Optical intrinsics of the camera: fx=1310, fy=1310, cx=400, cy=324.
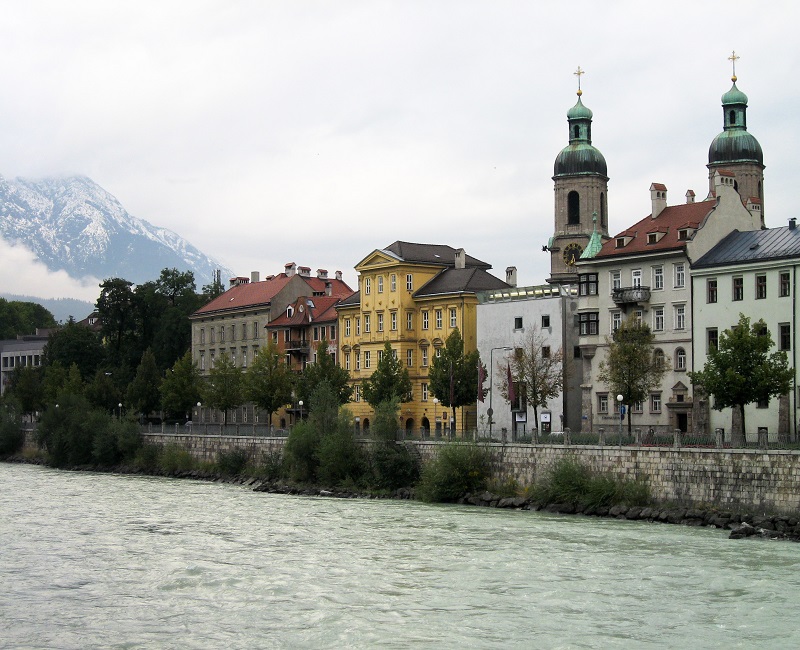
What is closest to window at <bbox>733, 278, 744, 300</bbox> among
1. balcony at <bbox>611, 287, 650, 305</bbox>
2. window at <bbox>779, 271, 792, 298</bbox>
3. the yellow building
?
window at <bbox>779, 271, 792, 298</bbox>

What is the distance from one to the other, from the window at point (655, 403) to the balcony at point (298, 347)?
40.2m

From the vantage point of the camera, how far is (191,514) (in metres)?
56.4

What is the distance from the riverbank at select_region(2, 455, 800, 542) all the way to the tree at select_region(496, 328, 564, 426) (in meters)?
12.4

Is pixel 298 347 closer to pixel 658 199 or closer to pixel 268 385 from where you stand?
pixel 268 385

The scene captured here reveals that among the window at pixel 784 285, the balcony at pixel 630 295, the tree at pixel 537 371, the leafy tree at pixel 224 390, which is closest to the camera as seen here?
the window at pixel 784 285

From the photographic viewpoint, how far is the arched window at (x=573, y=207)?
405ft

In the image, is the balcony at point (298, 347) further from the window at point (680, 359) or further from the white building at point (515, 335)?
the window at point (680, 359)

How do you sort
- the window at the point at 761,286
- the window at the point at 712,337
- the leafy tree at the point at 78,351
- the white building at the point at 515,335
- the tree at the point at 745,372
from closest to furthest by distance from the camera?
the tree at the point at 745,372 < the window at the point at 761,286 < the window at the point at 712,337 < the white building at the point at 515,335 < the leafy tree at the point at 78,351

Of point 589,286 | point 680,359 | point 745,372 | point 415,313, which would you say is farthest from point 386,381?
point 745,372

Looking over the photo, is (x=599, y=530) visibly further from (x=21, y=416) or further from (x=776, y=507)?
(x=21, y=416)

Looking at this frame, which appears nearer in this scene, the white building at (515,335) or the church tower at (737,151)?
the white building at (515,335)

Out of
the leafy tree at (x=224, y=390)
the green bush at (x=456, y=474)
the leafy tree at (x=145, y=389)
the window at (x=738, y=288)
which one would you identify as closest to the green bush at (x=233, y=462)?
the leafy tree at (x=224, y=390)

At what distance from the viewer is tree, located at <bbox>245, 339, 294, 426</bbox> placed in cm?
9225

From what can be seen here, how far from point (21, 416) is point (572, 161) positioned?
5527cm
